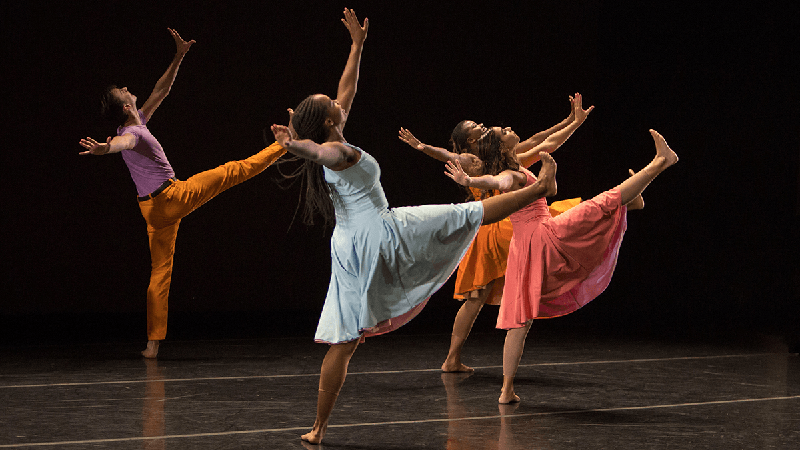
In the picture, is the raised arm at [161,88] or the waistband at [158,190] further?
the raised arm at [161,88]

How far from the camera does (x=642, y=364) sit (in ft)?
14.8

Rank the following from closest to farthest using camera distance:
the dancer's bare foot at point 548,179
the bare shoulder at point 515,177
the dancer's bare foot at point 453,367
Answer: the dancer's bare foot at point 548,179 < the bare shoulder at point 515,177 < the dancer's bare foot at point 453,367

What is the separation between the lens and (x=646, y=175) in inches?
135

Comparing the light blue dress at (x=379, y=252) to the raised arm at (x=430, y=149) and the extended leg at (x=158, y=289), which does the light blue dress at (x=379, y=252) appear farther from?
the extended leg at (x=158, y=289)

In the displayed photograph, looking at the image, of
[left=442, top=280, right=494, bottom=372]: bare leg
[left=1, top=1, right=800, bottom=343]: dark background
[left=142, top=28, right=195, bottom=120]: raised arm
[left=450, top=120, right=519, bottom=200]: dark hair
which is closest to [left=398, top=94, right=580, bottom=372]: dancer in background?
[left=442, top=280, right=494, bottom=372]: bare leg

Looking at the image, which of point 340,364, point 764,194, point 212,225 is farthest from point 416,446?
point 764,194

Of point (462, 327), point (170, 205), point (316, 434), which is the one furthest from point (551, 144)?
point (170, 205)

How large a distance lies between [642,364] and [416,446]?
2105 millimetres

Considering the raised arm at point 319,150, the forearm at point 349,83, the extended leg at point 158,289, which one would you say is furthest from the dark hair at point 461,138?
the extended leg at point 158,289

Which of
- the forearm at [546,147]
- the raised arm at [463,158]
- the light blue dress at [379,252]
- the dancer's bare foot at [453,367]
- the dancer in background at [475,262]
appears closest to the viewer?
the light blue dress at [379,252]

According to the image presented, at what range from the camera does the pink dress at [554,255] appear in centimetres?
343

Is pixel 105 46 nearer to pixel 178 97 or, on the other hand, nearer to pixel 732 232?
pixel 178 97

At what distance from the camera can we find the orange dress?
4.20 meters

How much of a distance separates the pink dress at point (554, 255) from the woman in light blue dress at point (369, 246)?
0.66 metres
